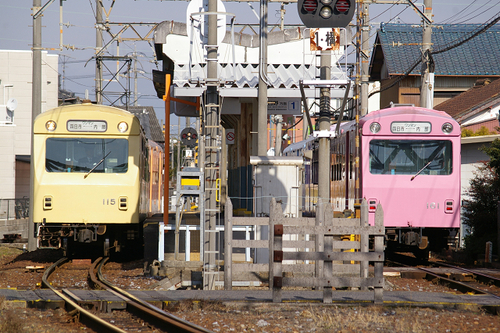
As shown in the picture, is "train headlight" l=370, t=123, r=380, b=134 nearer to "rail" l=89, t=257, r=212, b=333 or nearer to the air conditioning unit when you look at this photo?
"rail" l=89, t=257, r=212, b=333

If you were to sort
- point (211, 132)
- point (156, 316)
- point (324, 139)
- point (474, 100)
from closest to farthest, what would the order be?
point (156, 316) < point (324, 139) < point (211, 132) < point (474, 100)

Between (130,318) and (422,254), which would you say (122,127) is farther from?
(422,254)

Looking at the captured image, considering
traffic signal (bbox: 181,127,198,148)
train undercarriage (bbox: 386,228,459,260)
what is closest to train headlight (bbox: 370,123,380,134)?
train undercarriage (bbox: 386,228,459,260)

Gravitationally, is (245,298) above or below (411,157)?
below

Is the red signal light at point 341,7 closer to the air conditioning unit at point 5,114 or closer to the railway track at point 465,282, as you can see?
the railway track at point 465,282

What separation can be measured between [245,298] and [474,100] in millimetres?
20703

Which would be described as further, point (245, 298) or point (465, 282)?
point (465, 282)

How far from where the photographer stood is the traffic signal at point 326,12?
394 inches

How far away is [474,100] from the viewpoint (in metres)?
26.3

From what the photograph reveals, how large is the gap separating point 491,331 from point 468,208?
1069cm

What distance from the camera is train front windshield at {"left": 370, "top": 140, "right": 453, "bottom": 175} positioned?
1388cm

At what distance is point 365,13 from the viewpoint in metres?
19.2

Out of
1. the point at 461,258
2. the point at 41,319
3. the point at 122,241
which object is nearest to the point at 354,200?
the point at 461,258

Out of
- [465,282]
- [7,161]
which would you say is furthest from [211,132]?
[7,161]
